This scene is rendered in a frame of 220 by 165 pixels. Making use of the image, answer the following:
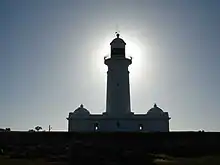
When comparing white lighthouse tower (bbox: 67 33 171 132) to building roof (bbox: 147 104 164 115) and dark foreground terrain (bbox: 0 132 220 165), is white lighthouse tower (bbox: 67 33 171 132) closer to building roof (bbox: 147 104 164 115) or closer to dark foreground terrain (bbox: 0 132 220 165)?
building roof (bbox: 147 104 164 115)

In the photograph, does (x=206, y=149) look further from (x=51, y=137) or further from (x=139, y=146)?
(x=51, y=137)

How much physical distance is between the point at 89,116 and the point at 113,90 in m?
3.63

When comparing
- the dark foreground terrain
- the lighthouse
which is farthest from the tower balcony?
the dark foreground terrain

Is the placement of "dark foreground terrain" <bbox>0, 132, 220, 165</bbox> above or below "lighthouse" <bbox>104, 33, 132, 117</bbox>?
below

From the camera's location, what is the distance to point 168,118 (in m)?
41.9

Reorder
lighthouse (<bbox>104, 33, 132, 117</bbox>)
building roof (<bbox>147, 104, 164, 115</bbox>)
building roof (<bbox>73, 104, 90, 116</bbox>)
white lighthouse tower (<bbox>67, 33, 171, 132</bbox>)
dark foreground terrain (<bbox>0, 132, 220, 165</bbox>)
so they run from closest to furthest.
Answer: dark foreground terrain (<bbox>0, 132, 220, 165</bbox>) < white lighthouse tower (<bbox>67, 33, 171, 132</bbox>) < lighthouse (<bbox>104, 33, 132, 117</bbox>) < building roof (<bbox>73, 104, 90, 116</bbox>) < building roof (<bbox>147, 104, 164, 115</bbox>)

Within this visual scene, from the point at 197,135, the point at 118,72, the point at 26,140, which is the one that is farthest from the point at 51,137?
the point at 118,72

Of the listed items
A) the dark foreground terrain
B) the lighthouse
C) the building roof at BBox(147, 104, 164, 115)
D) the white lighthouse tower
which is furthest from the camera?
the building roof at BBox(147, 104, 164, 115)

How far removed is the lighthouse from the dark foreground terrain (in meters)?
11.0

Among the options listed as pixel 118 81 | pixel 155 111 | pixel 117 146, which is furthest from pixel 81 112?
pixel 117 146

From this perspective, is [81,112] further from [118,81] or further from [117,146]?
[117,146]

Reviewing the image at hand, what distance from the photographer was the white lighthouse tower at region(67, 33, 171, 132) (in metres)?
41.4

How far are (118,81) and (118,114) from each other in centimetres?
355

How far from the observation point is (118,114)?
41969mm
